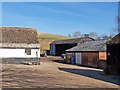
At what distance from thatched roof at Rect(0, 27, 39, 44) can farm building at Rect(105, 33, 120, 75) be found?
19142 millimetres

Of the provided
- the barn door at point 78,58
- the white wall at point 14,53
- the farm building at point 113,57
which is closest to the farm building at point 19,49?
the white wall at point 14,53

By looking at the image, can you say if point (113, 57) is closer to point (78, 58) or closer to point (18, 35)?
point (78, 58)

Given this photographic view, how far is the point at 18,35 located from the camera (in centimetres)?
4922

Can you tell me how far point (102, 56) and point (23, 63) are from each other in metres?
12.5

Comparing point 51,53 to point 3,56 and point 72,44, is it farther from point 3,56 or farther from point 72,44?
point 3,56

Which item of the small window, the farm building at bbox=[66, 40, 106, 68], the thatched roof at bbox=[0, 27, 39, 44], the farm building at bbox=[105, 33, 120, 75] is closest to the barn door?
the farm building at bbox=[66, 40, 106, 68]

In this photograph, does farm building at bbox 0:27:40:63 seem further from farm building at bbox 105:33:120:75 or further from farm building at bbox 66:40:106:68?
farm building at bbox 105:33:120:75

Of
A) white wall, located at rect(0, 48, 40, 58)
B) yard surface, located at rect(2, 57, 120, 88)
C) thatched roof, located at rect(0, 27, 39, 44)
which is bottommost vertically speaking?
yard surface, located at rect(2, 57, 120, 88)

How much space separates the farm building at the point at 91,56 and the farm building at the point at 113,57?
5.71 m

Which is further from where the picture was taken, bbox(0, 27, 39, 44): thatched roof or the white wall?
bbox(0, 27, 39, 44): thatched roof

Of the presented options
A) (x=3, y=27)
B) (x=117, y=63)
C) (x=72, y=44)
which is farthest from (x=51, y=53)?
(x=117, y=63)

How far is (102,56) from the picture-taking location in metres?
40.3

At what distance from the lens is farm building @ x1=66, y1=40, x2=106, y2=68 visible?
40.0 meters

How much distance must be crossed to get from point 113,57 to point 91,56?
1314 centimetres
